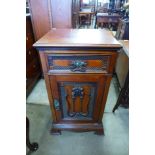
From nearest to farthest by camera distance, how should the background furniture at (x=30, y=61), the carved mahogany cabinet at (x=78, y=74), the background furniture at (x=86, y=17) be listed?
1. the carved mahogany cabinet at (x=78, y=74)
2. the background furniture at (x=30, y=61)
3. the background furniture at (x=86, y=17)

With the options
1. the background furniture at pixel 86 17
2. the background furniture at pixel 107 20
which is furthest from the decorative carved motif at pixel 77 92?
the background furniture at pixel 86 17

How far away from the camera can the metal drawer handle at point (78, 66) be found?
1002 mm

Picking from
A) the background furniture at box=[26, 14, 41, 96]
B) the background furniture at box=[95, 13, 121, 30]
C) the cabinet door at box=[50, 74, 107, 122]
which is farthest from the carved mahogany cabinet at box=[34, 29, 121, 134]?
the background furniture at box=[95, 13, 121, 30]

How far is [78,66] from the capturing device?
1.01m

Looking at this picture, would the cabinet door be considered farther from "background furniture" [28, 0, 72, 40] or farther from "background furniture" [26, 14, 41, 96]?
"background furniture" [28, 0, 72, 40]

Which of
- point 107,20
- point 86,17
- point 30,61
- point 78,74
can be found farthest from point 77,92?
point 86,17

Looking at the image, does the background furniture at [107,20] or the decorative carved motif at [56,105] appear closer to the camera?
the decorative carved motif at [56,105]

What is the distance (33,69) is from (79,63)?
1207 mm

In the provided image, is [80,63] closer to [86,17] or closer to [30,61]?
[30,61]

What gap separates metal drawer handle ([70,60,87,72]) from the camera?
1.00 metres

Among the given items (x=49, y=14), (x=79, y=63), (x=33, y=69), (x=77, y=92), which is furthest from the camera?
(x=33, y=69)

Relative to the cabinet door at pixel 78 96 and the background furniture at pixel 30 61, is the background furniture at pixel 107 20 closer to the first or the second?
the background furniture at pixel 30 61

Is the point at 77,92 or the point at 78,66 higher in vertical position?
the point at 78,66
